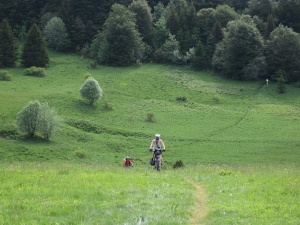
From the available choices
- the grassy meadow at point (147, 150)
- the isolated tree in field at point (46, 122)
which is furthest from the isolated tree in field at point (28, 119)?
the grassy meadow at point (147, 150)

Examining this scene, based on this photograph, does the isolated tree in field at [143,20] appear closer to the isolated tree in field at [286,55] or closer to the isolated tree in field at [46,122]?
the isolated tree in field at [286,55]

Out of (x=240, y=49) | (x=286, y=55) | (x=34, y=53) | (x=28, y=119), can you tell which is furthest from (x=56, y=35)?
(x=28, y=119)

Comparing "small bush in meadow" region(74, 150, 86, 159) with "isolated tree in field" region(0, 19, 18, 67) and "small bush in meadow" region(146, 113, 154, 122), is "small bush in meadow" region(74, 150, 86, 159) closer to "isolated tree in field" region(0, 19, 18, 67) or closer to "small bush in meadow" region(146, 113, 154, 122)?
"small bush in meadow" region(146, 113, 154, 122)

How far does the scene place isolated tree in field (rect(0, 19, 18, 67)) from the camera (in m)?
94.6

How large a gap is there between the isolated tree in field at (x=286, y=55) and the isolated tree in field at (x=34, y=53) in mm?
54737

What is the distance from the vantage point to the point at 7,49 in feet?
312

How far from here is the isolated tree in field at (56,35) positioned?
113m

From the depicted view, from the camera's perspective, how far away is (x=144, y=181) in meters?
19.0

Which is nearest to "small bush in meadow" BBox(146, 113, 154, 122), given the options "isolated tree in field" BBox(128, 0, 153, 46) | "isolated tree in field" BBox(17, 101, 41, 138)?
"isolated tree in field" BBox(17, 101, 41, 138)

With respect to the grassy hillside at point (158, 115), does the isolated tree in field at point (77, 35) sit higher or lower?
higher

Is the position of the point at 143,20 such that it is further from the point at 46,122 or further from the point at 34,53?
the point at 46,122

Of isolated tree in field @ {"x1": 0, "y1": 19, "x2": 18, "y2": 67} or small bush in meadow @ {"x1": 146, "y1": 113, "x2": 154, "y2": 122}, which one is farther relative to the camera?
isolated tree in field @ {"x1": 0, "y1": 19, "x2": 18, "y2": 67}

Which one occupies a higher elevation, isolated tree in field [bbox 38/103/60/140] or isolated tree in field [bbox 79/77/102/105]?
isolated tree in field [bbox 79/77/102/105]

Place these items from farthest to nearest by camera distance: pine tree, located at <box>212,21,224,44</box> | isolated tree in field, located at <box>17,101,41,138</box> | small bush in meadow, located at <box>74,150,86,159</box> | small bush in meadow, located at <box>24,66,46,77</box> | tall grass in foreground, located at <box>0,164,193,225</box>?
1. pine tree, located at <box>212,21,224,44</box>
2. small bush in meadow, located at <box>24,66,46,77</box>
3. isolated tree in field, located at <box>17,101,41,138</box>
4. small bush in meadow, located at <box>74,150,86,159</box>
5. tall grass in foreground, located at <box>0,164,193,225</box>
